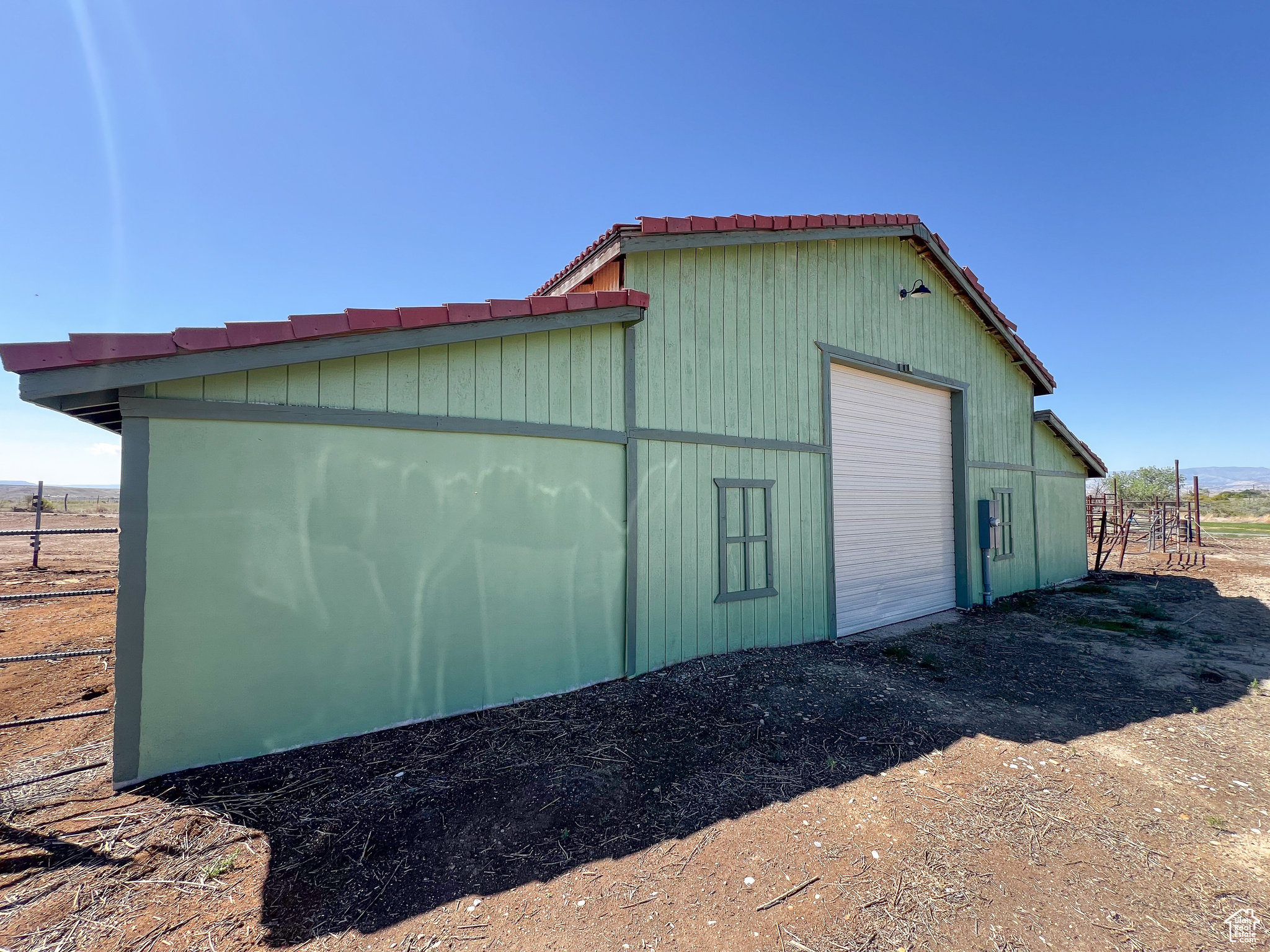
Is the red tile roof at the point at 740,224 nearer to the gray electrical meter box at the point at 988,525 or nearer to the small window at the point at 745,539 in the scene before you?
the small window at the point at 745,539

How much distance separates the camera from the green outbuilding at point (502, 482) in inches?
137

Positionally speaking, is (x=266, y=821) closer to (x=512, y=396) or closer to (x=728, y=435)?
(x=512, y=396)

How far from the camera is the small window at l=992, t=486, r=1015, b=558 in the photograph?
10338 millimetres

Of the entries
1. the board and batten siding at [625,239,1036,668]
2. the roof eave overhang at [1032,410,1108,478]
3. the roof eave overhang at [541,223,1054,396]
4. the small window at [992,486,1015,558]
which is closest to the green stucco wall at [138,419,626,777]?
the board and batten siding at [625,239,1036,668]

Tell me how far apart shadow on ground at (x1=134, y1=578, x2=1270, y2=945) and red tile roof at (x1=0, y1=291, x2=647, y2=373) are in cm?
271

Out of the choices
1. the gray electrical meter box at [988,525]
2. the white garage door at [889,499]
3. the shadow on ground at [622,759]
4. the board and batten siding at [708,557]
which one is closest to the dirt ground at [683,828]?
the shadow on ground at [622,759]

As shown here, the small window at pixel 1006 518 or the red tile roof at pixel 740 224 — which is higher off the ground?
the red tile roof at pixel 740 224

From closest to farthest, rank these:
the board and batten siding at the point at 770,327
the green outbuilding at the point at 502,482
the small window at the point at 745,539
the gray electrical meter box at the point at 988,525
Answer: the green outbuilding at the point at 502,482 < the board and batten siding at the point at 770,327 < the small window at the point at 745,539 < the gray electrical meter box at the point at 988,525

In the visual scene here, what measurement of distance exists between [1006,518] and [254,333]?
40.8 feet

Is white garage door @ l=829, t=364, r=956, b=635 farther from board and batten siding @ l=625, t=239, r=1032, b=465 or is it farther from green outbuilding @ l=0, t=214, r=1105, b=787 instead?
board and batten siding @ l=625, t=239, r=1032, b=465

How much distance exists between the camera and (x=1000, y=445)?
34.8 feet

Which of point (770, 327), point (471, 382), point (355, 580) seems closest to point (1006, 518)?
point (770, 327)

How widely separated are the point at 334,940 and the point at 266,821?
43.0 inches

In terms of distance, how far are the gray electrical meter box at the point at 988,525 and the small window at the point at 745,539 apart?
5.58 metres
